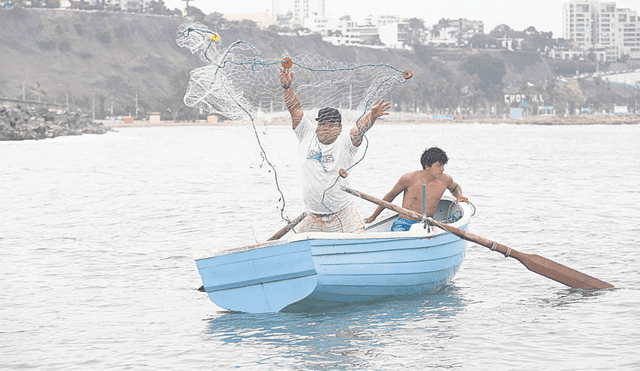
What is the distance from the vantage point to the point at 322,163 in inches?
388

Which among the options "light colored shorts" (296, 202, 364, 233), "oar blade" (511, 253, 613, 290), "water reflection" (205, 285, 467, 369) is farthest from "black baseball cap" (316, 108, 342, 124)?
"oar blade" (511, 253, 613, 290)

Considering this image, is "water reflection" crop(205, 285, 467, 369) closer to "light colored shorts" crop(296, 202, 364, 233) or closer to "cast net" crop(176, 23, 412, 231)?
"light colored shorts" crop(296, 202, 364, 233)

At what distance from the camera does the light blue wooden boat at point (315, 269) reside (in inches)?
370

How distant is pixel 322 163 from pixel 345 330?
1.98 meters

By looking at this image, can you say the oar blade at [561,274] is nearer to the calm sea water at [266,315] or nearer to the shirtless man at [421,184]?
the calm sea water at [266,315]

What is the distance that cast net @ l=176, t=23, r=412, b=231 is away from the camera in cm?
999

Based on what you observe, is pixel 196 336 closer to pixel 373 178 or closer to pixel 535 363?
pixel 535 363

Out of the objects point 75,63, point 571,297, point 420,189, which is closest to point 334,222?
point 420,189

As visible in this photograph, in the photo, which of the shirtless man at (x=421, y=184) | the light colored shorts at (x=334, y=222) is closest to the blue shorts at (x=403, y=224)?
the shirtless man at (x=421, y=184)

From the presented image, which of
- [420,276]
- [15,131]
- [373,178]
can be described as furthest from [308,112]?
[15,131]

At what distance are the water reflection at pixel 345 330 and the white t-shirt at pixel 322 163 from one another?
139 cm

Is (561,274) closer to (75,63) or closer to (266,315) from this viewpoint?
(266,315)

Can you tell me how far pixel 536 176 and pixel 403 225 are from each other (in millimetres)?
29416

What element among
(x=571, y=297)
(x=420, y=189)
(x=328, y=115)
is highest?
(x=328, y=115)
